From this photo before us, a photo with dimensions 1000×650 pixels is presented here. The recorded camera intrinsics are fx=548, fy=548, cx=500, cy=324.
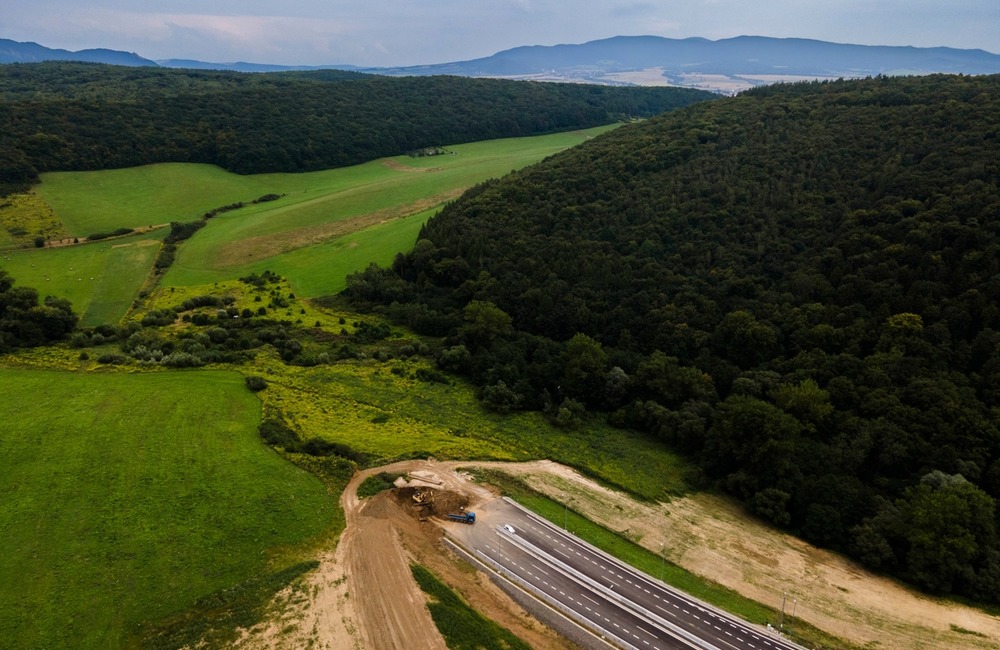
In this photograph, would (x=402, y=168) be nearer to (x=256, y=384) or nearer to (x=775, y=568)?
(x=256, y=384)

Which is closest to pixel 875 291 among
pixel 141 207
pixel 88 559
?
pixel 88 559

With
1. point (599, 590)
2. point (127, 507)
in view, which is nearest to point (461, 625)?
point (599, 590)

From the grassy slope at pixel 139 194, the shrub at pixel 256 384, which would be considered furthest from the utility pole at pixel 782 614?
the grassy slope at pixel 139 194

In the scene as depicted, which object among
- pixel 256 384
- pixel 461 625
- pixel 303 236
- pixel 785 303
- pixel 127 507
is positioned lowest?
pixel 461 625

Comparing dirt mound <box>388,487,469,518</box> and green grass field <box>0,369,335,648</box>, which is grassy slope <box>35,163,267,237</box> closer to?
green grass field <box>0,369,335,648</box>

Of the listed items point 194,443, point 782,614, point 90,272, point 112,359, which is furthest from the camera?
point 90,272

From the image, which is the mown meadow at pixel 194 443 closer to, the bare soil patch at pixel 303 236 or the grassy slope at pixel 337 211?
the grassy slope at pixel 337 211
